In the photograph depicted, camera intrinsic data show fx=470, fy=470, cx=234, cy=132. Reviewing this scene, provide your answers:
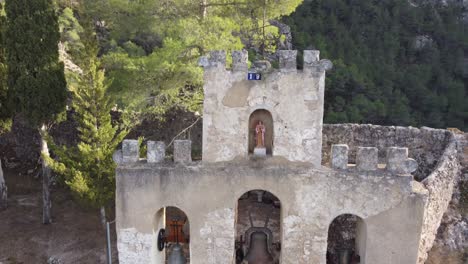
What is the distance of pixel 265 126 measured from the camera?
10.2 m

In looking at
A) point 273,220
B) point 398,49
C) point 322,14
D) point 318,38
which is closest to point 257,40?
point 273,220

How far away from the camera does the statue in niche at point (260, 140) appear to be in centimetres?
995

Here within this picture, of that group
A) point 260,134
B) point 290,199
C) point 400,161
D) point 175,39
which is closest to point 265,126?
point 260,134

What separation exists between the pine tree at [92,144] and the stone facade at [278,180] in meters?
3.50

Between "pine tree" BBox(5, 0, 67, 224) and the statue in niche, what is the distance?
7228 millimetres

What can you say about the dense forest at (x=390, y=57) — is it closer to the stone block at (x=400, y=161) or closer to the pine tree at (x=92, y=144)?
the pine tree at (x=92, y=144)

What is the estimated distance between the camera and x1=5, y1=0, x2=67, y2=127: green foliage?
13758 millimetres

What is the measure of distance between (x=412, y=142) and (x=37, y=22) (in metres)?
13.2

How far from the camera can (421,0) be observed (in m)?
44.9

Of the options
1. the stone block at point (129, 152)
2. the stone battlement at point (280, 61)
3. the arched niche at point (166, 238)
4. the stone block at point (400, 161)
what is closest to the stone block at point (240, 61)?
the stone battlement at point (280, 61)

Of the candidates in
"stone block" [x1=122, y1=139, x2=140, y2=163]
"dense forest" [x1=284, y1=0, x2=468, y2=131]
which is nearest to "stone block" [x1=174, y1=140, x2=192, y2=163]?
"stone block" [x1=122, y1=139, x2=140, y2=163]

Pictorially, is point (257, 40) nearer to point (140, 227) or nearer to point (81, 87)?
point (81, 87)

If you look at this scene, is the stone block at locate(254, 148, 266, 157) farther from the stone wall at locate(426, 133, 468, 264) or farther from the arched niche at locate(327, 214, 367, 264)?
the stone wall at locate(426, 133, 468, 264)

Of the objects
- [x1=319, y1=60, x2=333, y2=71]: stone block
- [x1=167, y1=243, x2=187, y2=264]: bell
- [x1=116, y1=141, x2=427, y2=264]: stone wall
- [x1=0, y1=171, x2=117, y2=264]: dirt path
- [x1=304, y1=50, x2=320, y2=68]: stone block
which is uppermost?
[x1=304, y1=50, x2=320, y2=68]: stone block
